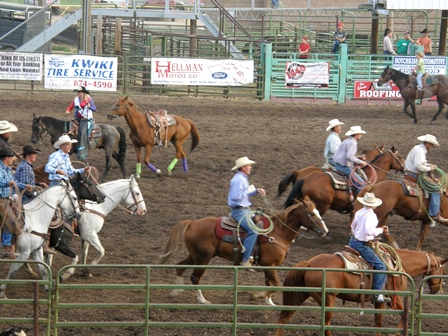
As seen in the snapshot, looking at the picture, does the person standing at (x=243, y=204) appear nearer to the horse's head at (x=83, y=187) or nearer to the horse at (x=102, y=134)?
the horse's head at (x=83, y=187)

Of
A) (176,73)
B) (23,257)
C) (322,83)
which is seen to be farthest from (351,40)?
(23,257)

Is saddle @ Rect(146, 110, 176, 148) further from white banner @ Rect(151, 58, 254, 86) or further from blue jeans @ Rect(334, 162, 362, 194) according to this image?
white banner @ Rect(151, 58, 254, 86)

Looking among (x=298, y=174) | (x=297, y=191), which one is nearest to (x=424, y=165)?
(x=297, y=191)

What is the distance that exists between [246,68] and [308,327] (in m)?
17.2

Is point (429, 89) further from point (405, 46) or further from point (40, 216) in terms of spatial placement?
point (40, 216)

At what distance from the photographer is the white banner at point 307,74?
2595 centimetres

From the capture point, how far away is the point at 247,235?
10898mm

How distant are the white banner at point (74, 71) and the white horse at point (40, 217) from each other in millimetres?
13451

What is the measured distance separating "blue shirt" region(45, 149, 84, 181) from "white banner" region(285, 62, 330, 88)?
1468cm

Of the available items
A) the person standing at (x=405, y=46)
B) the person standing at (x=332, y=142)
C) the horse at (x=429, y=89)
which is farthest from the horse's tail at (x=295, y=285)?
the person standing at (x=405, y=46)

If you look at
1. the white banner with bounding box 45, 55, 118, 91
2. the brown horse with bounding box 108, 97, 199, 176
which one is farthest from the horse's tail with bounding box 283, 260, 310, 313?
the white banner with bounding box 45, 55, 118, 91

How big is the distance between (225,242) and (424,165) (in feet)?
12.7

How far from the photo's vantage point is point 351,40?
33.8m

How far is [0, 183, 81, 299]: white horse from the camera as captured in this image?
10836 millimetres
